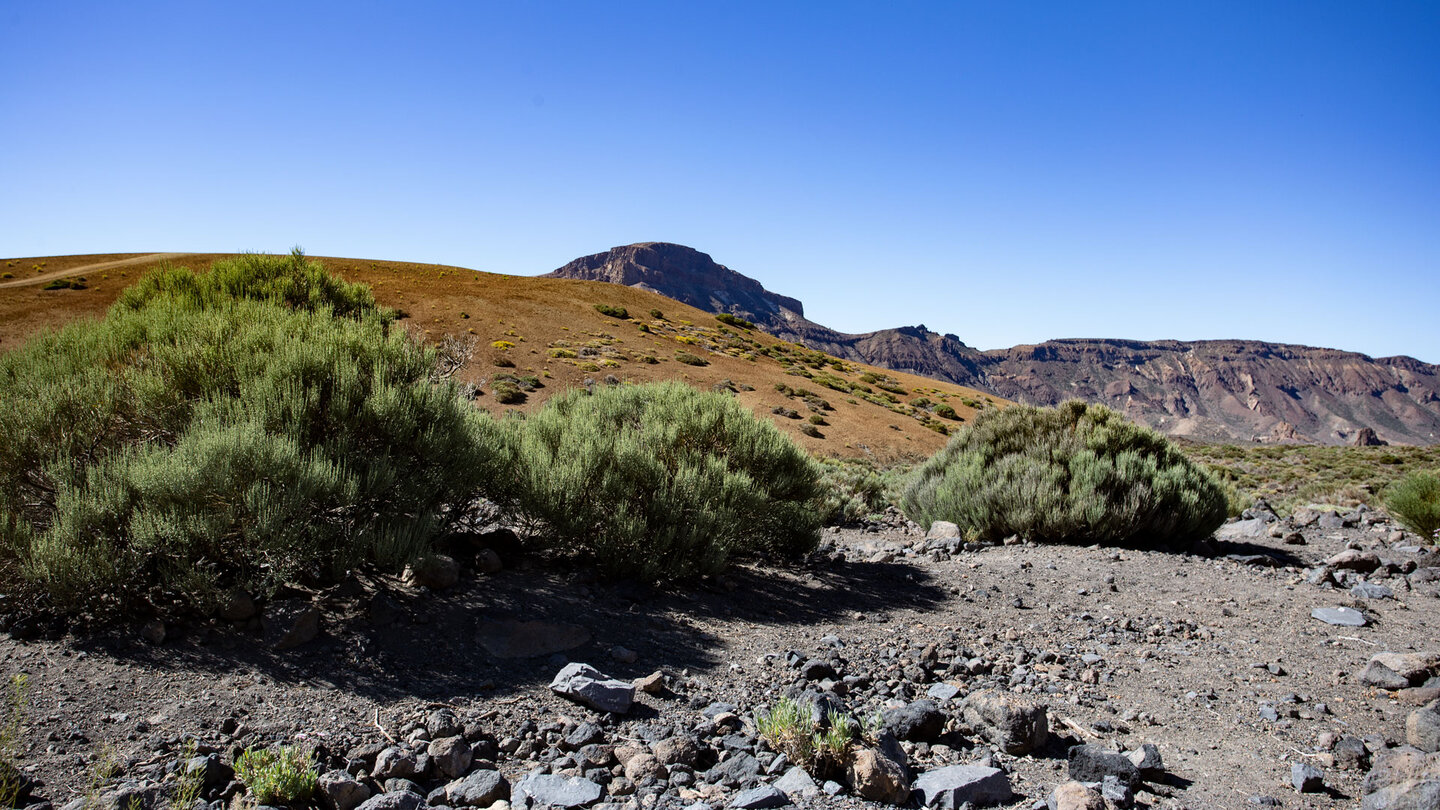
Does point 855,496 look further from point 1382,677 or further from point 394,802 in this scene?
point 394,802

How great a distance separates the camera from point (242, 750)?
3.20 metres

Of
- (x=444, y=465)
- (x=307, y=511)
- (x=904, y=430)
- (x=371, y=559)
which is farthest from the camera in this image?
(x=904, y=430)

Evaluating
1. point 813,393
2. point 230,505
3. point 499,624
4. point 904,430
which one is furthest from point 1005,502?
point 813,393

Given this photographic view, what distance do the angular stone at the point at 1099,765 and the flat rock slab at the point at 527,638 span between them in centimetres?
290

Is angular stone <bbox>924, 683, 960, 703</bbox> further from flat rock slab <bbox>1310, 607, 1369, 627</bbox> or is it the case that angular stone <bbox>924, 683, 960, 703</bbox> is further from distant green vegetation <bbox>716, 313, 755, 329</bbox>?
distant green vegetation <bbox>716, 313, 755, 329</bbox>

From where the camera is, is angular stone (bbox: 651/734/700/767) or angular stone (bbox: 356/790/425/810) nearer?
angular stone (bbox: 356/790/425/810)

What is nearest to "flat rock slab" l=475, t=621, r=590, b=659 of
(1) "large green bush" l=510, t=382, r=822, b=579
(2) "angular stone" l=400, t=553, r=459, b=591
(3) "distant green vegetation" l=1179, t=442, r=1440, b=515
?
(2) "angular stone" l=400, t=553, r=459, b=591

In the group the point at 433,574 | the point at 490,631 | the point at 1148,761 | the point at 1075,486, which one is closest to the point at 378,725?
the point at 490,631

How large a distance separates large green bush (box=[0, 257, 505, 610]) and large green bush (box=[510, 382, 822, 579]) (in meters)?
0.65

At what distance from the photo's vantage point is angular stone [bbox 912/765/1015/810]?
301cm

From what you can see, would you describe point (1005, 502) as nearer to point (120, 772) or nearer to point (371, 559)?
point (371, 559)

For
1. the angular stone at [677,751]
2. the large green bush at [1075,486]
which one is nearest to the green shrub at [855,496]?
the large green bush at [1075,486]

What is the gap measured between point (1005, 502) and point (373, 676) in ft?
24.5

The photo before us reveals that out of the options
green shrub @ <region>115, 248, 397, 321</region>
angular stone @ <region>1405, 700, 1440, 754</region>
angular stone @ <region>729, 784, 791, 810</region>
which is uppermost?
green shrub @ <region>115, 248, 397, 321</region>
